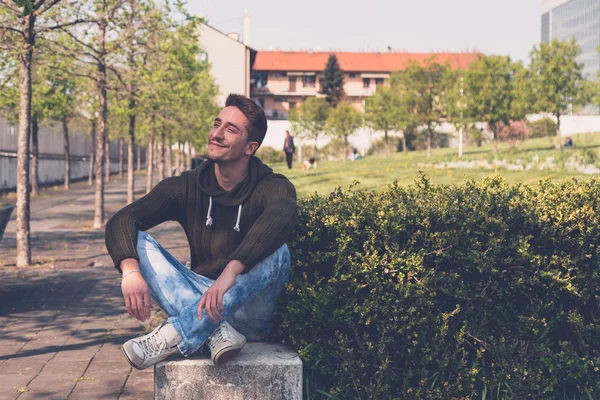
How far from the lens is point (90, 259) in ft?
41.9

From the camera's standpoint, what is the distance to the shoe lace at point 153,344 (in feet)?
12.7

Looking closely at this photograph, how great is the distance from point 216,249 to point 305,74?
109 meters

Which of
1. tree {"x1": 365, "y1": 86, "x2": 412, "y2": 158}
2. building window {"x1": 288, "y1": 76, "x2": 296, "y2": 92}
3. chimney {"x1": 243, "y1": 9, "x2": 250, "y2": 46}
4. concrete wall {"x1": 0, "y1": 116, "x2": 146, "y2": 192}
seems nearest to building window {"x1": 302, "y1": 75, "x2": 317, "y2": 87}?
building window {"x1": 288, "y1": 76, "x2": 296, "y2": 92}

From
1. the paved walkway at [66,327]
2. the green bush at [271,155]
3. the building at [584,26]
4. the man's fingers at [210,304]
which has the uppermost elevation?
the building at [584,26]

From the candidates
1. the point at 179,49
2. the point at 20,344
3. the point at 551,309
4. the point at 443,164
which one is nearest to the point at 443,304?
the point at 551,309

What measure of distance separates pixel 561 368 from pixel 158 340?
2292 mm

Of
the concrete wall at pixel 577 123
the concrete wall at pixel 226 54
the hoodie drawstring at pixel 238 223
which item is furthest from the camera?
the concrete wall at pixel 226 54

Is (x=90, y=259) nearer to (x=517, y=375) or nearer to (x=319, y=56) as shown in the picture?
(x=517, y=375)

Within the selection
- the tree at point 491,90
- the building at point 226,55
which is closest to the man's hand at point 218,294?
the tree at point 491,90

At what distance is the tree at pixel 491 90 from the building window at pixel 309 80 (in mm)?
64052

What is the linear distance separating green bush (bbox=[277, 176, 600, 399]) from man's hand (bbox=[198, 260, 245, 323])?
1.95 ft

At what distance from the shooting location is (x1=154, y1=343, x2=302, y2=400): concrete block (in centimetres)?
396

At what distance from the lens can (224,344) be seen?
12.7 feet

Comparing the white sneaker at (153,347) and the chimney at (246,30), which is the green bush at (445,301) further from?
the chimney at (246,30)
